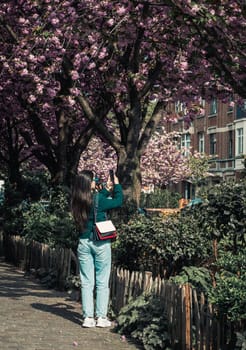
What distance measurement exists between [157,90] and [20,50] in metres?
3.23

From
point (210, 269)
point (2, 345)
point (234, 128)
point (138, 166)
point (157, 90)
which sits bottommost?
point (2, 345)

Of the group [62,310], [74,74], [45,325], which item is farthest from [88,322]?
[74,74]

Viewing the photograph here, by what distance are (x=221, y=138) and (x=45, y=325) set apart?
4771 cm

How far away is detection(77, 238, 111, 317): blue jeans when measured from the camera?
9.69 meters

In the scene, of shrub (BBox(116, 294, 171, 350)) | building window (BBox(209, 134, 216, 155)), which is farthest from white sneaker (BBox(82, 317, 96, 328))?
building window (BBox(209, 134, 216, 155))

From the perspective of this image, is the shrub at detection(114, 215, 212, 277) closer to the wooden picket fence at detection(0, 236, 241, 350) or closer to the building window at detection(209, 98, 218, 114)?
the wooden picket fence at detection(0, 236, 241, 350)

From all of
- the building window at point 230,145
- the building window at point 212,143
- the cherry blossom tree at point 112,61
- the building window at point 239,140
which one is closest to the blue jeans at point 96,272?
the cherry blossom tree at point 112,61

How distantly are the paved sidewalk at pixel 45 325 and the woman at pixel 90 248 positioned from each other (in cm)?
26

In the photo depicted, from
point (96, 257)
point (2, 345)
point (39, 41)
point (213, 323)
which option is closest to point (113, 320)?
point (96, 257)

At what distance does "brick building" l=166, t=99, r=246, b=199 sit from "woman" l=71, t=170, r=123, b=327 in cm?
4046

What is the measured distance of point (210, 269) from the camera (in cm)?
973

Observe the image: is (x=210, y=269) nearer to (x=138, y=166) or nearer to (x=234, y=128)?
(x=138, y=166)

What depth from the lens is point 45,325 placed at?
32.5 ft

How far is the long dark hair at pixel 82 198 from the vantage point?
966 centimetres
